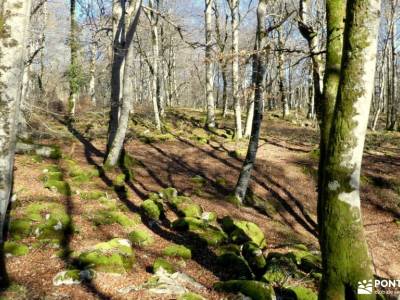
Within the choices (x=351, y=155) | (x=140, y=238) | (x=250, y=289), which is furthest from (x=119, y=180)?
(x=351, y=155)

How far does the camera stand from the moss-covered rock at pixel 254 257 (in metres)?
7.80

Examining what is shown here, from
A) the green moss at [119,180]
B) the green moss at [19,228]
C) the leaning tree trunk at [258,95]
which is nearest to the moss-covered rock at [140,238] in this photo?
the green moss at [19,228]

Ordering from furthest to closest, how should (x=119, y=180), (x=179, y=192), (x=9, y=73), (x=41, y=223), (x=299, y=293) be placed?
(x=179, y=192) < (x=119, y=180) < (x=41, y=223) < (x=299, y=293) < (x=9, y=73)

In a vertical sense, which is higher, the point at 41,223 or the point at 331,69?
the point at 331,69

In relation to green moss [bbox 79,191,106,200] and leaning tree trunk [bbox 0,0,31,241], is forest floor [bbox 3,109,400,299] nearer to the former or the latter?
green moss [bbox 79,191,106,200]

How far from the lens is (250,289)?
5.93 metres

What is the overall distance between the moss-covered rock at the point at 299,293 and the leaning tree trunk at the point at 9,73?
457cm

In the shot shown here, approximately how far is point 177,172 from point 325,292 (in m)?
10.9

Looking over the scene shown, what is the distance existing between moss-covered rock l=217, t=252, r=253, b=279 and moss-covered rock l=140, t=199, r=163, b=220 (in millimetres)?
2984

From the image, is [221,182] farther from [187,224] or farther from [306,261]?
[306,261]

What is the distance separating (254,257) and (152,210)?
3.50 metres

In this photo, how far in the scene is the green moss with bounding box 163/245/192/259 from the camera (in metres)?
7.86

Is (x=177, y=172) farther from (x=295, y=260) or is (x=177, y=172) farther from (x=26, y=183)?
(x=295, y=260)

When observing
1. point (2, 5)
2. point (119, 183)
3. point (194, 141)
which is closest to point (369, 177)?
point (194, 141)
